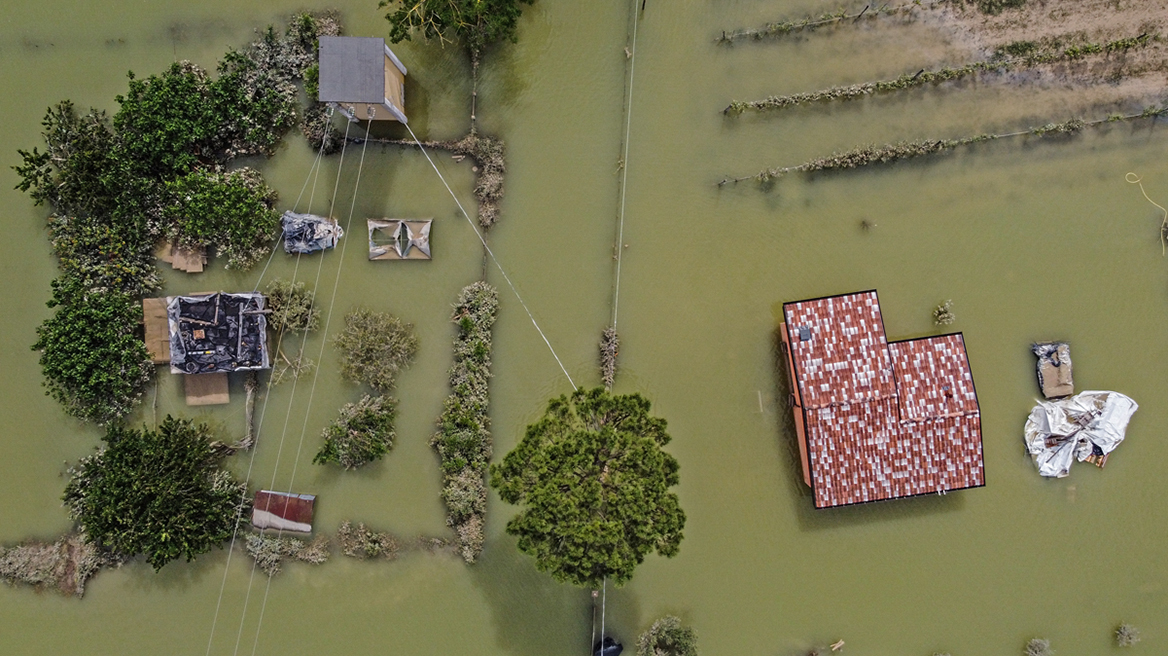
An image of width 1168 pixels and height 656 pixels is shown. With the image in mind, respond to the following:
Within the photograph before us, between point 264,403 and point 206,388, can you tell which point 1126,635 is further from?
point 206,388

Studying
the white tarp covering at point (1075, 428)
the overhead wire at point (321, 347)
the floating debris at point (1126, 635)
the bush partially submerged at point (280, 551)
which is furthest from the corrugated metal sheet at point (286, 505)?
the floating debris at point (1126, 635)

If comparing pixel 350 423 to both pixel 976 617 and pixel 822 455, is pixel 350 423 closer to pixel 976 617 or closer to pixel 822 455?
pixel 822 455

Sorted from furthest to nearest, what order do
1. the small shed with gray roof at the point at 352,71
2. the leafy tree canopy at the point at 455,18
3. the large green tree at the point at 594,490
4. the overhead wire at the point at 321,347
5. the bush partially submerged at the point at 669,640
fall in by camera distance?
the overhead wire at the point at 321,347
the bush partially submerged at the point at 669,640
the leafy tree canopy at the point at 455,18
the small shed with gray roof at the point at 352,71
the large green tree at the point at 594,490

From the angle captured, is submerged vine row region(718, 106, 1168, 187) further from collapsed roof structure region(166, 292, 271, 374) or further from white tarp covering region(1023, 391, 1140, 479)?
collapsed roof structure region(166, 292, 271, 374)

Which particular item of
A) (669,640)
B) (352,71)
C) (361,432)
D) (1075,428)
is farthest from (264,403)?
(1075,428)

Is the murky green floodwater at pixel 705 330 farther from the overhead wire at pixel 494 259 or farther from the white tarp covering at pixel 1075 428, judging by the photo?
the white tarp covering at pixel 1075 428
